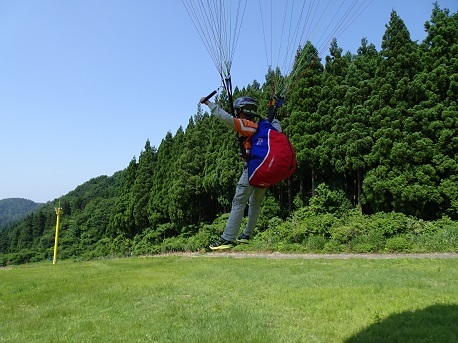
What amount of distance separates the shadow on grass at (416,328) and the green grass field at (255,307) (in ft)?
0.06

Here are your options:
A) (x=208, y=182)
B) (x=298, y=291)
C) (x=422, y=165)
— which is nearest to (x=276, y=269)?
(x=298, y=291)

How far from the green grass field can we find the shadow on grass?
0.06ft

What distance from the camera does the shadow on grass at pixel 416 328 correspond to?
7.36 meters

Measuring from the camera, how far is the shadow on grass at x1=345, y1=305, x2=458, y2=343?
Result: 7.36 m

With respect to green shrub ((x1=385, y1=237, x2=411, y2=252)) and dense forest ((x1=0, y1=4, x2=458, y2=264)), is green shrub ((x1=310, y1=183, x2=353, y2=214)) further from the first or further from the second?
green shrub ((x1=385, y1=237, x2=411, y2=252))

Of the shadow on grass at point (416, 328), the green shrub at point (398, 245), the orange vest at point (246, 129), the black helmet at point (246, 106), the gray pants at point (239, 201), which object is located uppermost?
the black helmet at point (246, 106)

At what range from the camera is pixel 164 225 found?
143 ft

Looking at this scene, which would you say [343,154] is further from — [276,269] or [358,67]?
[276,269]

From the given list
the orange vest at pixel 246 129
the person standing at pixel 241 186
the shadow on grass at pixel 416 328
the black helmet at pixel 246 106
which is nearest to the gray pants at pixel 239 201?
the person standing at pixel 241 186

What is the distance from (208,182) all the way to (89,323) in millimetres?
27513

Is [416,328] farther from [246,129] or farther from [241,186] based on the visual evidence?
[246,129]

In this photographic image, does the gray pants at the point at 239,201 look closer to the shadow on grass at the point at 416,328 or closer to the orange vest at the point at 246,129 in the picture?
the orange vest at the point at 246,129

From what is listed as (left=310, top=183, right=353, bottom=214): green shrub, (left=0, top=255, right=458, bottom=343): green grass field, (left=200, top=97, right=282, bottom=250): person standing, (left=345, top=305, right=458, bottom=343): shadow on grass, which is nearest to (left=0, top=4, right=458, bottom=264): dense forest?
(left=310, top=183, right=353, bottom=214): green shrub

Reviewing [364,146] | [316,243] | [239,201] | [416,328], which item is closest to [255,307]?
[416,328]
